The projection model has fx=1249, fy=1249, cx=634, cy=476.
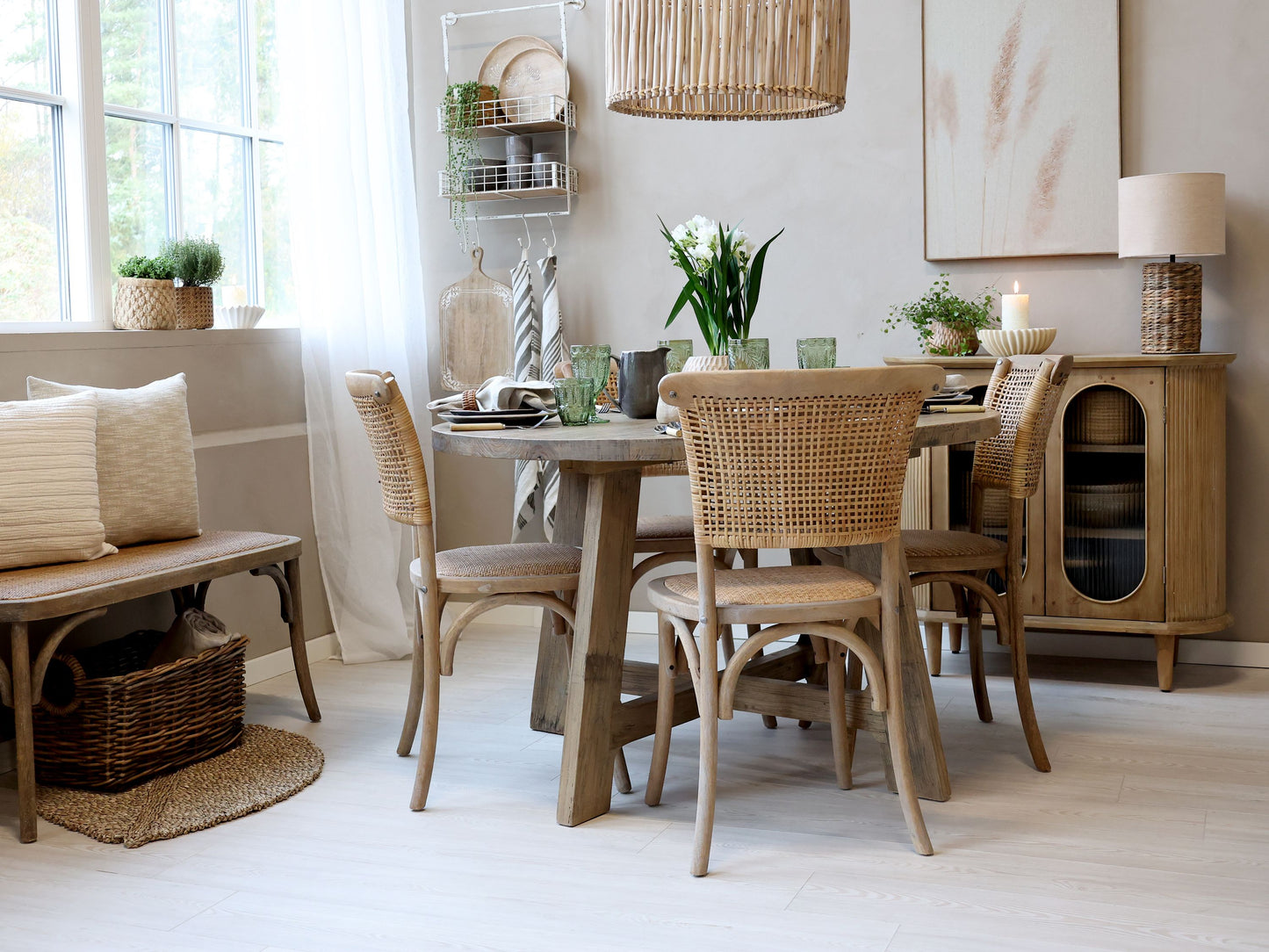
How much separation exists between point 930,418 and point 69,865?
6.30 ft

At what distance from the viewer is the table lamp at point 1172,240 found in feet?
11.2

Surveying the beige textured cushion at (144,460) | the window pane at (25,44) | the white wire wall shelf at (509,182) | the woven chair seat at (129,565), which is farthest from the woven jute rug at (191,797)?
the white wire wall shelf at (509,182)

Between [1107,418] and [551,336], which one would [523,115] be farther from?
[1107,418]

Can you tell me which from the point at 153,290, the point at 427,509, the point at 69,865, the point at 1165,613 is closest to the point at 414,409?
the point at 153,290

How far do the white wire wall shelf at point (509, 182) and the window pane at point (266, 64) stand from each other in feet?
2.02

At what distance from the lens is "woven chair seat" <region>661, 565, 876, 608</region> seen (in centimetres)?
229

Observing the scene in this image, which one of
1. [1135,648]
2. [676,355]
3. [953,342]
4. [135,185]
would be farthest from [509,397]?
[1135,648]

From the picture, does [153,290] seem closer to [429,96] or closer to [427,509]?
[427,509]

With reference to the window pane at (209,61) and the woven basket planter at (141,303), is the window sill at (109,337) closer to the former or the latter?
the woven basket planter at (141,303)

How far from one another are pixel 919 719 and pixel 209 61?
282 centimetres

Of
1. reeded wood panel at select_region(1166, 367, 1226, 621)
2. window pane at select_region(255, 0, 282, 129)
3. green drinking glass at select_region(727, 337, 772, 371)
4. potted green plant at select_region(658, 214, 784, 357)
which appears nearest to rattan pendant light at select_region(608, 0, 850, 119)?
potted green plant at select_region(658, 214, 784, 357)

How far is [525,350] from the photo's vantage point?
4258 mm

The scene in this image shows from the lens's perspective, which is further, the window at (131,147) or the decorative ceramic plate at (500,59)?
the decorative ceramic plate at (500,59)

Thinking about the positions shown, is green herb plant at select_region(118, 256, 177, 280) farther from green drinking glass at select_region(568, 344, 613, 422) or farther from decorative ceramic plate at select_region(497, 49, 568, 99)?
decorative ceramic plate at select_region(497, 49, 568, 99)
